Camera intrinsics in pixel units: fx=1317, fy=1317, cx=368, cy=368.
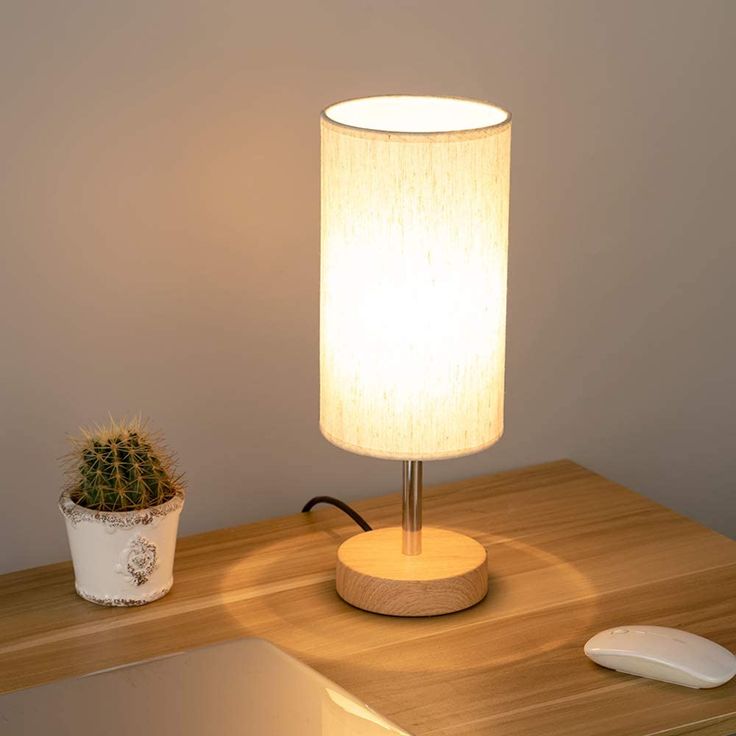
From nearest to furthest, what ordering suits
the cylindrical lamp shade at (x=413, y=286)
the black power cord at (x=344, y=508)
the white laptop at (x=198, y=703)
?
the white laptop at (x=198, y=703), the cylindrical lamp shade at (x=413, y=286), the black power cord at (x=344, y=508)

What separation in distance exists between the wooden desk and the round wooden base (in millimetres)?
16

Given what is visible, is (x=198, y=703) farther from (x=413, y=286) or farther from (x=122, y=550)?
A: (x=413, y=286)

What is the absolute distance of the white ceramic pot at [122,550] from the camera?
4.16 feet

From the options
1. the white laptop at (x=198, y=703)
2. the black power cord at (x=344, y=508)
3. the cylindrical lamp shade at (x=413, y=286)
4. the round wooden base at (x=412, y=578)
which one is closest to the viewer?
the white laptop at (x=198, y=703)

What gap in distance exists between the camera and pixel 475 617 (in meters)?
1.30

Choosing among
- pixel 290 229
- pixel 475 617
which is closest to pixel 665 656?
pixel 475 617

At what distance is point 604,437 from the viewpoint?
1.79 m

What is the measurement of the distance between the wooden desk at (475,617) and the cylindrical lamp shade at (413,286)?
0.59 ft

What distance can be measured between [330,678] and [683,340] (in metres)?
0.84

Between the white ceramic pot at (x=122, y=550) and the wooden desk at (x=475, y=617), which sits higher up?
the white ceramic pot at (x=122, y=550)

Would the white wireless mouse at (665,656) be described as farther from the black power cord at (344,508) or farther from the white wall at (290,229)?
the white wall at (290,229)

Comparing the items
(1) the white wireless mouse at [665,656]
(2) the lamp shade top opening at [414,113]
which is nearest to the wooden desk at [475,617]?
(1) the white wireless mouse at [665,656]

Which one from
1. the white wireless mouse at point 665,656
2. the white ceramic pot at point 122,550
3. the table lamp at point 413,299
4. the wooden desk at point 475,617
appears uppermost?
the table lamp at point 413,299

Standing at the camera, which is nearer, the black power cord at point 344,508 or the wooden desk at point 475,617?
the wooden desk at point 475,617
